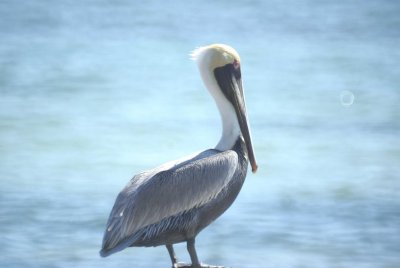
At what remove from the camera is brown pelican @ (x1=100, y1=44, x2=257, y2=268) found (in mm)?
4504

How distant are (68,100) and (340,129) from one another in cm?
283

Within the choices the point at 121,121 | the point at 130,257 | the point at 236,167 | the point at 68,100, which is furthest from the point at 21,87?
the point at 236,167

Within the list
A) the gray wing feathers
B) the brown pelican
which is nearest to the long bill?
the brown pelican

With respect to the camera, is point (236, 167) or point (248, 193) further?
point (248, 193)

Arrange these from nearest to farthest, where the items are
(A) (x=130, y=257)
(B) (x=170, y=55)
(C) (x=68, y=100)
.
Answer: (A) (x=130, y=257) → (C) (x=68, y=100) → (B) (x=170, y=55)

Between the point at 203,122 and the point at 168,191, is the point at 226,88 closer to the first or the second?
the point at 168,191

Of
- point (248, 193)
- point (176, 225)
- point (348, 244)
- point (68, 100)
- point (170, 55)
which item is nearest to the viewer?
point (176, 225)

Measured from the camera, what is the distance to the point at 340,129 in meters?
10.1

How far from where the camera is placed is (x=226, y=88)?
16.1ft

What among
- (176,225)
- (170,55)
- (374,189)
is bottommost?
(170,55)

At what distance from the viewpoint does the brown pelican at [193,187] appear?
4504 mm

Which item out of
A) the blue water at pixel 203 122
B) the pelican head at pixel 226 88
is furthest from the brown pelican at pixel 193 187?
the blue water at pixel 203 122

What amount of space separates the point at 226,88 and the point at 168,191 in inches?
21.5

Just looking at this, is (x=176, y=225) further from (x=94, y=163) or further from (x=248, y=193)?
(x=94, y=163)
